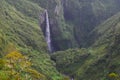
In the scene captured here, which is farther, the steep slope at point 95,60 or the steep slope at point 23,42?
the steep slope at point 23,42

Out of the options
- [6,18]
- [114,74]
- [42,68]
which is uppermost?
[6,18]

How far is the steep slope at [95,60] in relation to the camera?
15925cm

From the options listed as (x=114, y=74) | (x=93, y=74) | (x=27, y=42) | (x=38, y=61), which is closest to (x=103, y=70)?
(x=93, y=74)

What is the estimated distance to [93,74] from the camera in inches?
6476

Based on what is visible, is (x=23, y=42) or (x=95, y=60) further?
(x=23, y=42)

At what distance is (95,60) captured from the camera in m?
172

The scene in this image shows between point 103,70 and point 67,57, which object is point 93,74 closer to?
point 103,70

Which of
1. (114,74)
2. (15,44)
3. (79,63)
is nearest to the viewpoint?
(114,74)

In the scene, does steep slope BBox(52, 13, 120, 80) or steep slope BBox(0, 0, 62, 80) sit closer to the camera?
steep slope BBox(52, 13, 120, 80)

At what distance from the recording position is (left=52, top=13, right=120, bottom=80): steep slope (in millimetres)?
159250

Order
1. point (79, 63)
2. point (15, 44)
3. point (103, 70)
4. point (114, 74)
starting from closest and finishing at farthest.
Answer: point (114, 74) → point (103, 70) → point (15, 44) → point (79, 63)

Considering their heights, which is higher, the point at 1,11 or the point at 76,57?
the point at 1,11

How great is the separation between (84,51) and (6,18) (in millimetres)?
37934

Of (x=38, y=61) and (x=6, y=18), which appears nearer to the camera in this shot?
(x=38, y=61)
